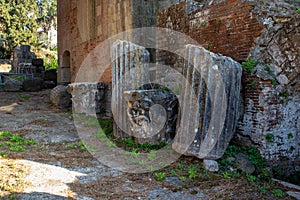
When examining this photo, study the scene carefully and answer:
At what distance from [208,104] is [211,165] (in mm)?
903

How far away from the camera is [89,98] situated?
7.25m

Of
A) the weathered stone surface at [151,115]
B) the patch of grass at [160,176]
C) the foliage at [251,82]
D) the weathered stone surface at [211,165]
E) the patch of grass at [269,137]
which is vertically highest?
the foliage at [251,82]

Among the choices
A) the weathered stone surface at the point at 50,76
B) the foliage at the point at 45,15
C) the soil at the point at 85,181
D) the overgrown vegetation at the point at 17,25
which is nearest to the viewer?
the soil at the point at 85,181

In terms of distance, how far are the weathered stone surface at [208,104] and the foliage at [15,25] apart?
25.6m

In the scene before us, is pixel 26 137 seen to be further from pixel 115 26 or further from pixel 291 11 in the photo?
pixel 291 11

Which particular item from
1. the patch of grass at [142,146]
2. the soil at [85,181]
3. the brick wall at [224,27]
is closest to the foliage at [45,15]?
the brick wall at [224,27]

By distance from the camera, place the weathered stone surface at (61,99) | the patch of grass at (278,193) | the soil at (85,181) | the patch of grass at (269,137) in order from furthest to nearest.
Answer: the weathered stone surface at (61,99)
the patch of grass at (269,137)
the patch of grass at (278,193)
the soil at (85,181)

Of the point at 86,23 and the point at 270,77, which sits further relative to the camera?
the point at 86,23

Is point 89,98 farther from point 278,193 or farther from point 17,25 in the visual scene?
point 17,25

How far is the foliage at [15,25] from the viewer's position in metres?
25.4

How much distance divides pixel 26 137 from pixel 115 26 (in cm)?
394

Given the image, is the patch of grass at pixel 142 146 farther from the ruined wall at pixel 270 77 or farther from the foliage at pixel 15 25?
the foliage at pixel 15 25

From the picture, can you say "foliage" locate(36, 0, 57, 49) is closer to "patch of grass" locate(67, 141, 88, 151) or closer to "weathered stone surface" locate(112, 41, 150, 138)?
"weathered stone surface" locate(112, 41, 150, 138)

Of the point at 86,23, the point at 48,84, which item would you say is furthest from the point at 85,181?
the point at 48,84
